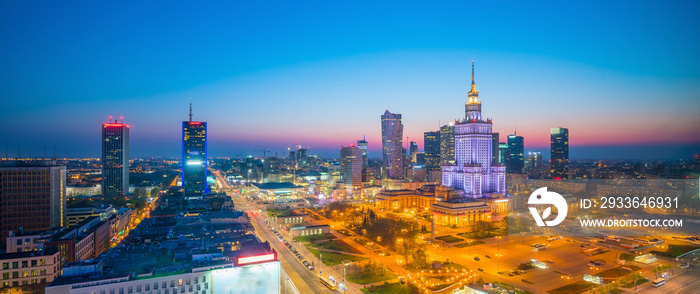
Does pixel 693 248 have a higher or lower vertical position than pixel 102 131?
lower

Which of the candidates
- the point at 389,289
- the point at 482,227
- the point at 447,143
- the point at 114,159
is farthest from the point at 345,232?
the point at 447,143

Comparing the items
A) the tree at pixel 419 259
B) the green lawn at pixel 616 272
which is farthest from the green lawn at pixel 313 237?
the green lawn at pixel 616 272

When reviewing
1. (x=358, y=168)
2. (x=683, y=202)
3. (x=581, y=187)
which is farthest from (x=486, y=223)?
(x=358, y=168)

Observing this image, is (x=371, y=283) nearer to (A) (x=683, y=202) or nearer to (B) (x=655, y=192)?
(A) (x=683, y=202)

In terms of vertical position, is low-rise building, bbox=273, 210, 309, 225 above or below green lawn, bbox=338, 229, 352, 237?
above

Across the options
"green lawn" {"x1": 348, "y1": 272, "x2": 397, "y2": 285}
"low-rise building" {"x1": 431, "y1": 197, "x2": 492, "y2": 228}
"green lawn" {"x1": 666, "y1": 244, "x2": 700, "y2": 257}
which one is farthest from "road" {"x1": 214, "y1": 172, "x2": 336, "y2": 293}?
"green lawn" {"x1": 666, "y1": 244, "x2": 700, "y2": 257}

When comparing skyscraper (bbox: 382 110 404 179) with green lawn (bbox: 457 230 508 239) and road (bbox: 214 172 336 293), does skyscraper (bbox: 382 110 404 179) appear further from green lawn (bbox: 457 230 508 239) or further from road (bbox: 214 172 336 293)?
road (bbox: 214 172 336 293)
